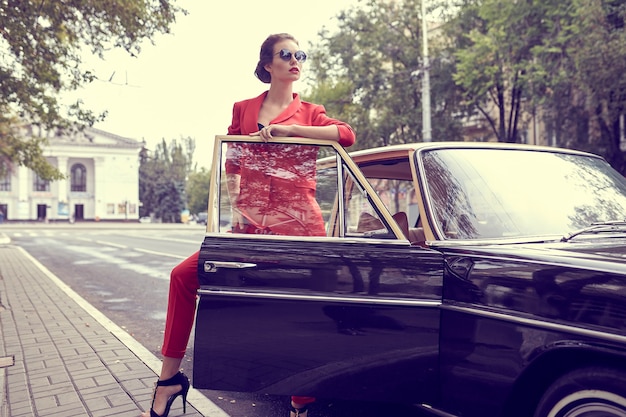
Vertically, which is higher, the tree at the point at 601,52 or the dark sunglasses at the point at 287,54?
the tree at the point at 601,52

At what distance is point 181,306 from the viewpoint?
9.68 feet

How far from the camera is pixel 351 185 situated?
2.85 metres

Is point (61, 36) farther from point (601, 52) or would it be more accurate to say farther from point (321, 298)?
point (601, 52)

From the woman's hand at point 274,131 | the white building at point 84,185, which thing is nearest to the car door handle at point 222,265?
the woman's hand at point 274,131

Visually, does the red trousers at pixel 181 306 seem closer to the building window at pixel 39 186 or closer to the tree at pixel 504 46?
the tree at pixel 504 46

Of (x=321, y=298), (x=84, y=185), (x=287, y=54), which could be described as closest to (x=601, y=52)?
(x=287, y=54)

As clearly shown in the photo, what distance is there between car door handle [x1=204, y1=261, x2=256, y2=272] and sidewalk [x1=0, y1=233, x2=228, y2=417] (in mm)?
1347

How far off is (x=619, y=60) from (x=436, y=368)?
15.5 meters

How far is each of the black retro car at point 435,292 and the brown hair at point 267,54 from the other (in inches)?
17.3

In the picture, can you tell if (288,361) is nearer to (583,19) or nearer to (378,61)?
(583,19)

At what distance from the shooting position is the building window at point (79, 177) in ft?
297

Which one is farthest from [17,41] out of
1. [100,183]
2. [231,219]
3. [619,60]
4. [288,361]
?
[100,183]

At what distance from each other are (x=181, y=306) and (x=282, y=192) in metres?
0.78

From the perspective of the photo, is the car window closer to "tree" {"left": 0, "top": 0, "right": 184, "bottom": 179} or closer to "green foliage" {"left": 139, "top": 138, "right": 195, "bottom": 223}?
"tree" {"left": 0, "top": 0, "right": 184, "bottom": 179}
